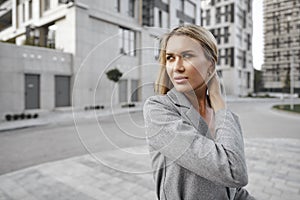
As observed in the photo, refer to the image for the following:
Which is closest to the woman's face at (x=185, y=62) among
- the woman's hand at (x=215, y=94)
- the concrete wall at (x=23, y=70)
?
the woman's hand at (x=215, y=94)

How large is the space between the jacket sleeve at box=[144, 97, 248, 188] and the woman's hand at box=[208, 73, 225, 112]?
6cm

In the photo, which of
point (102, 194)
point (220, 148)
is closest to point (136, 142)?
point (220, 148)

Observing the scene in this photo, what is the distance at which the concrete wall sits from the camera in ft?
46.7

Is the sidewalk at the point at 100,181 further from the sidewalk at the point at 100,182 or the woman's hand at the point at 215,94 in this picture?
the woman's hand at the point at 215,94

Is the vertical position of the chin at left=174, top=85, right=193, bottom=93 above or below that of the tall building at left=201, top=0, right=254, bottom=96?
below

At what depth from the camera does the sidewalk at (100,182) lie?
3568 mm

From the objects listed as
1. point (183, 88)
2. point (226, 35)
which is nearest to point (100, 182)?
point (183, 88)

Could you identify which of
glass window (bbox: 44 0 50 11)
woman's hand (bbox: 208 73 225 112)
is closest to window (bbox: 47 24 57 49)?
glass window (bbox: 44 0 50 11)

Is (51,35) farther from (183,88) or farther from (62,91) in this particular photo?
(183,88)

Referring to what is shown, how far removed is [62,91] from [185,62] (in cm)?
1786

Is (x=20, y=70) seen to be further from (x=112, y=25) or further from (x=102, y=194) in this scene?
(x=102, y=194)

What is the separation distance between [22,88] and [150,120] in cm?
1686

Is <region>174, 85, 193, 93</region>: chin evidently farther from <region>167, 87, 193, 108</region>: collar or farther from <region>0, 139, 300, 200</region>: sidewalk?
<region>0, 139, 300, 200</region>: sidewalk

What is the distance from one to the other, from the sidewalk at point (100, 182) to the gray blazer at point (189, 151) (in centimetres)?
240
